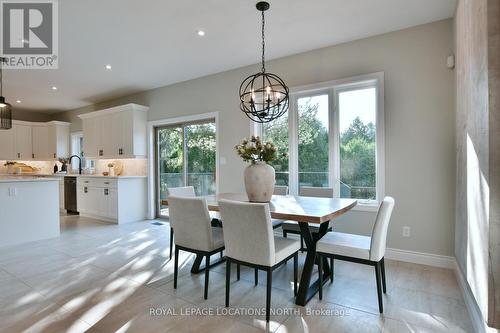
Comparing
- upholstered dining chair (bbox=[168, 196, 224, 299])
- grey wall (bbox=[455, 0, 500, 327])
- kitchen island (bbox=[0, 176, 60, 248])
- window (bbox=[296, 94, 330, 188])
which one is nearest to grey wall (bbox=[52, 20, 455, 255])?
window (bbox=[296, 94, 330, 188])

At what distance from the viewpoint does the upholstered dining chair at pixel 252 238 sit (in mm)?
2008

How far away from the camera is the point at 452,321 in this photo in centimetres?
203

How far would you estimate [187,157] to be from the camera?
5.68m

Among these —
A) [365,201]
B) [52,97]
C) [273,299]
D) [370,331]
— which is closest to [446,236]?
[365,201]

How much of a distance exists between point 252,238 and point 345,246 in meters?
0.79

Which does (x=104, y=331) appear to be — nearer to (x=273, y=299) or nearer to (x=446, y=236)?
(x=273, y=299)

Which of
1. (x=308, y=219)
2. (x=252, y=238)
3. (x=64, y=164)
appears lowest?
(x=252, y=238)

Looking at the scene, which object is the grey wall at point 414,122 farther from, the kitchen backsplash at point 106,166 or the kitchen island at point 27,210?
the kitchen island at point 27,210

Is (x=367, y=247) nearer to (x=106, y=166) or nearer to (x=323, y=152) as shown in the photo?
(x=323, y=152)

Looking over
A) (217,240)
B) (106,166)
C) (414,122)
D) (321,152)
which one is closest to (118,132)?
(106,166)

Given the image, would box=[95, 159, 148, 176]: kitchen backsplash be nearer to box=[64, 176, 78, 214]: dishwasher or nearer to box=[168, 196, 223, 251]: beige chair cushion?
box=[64, 176, 78, 214]: dishwasher

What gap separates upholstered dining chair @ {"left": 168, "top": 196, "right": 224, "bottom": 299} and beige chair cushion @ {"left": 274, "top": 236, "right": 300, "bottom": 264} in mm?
557

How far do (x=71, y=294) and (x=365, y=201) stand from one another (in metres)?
3.40

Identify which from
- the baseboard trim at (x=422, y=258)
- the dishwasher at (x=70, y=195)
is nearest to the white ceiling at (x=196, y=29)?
the dishwasher at (x=70, y=195)
